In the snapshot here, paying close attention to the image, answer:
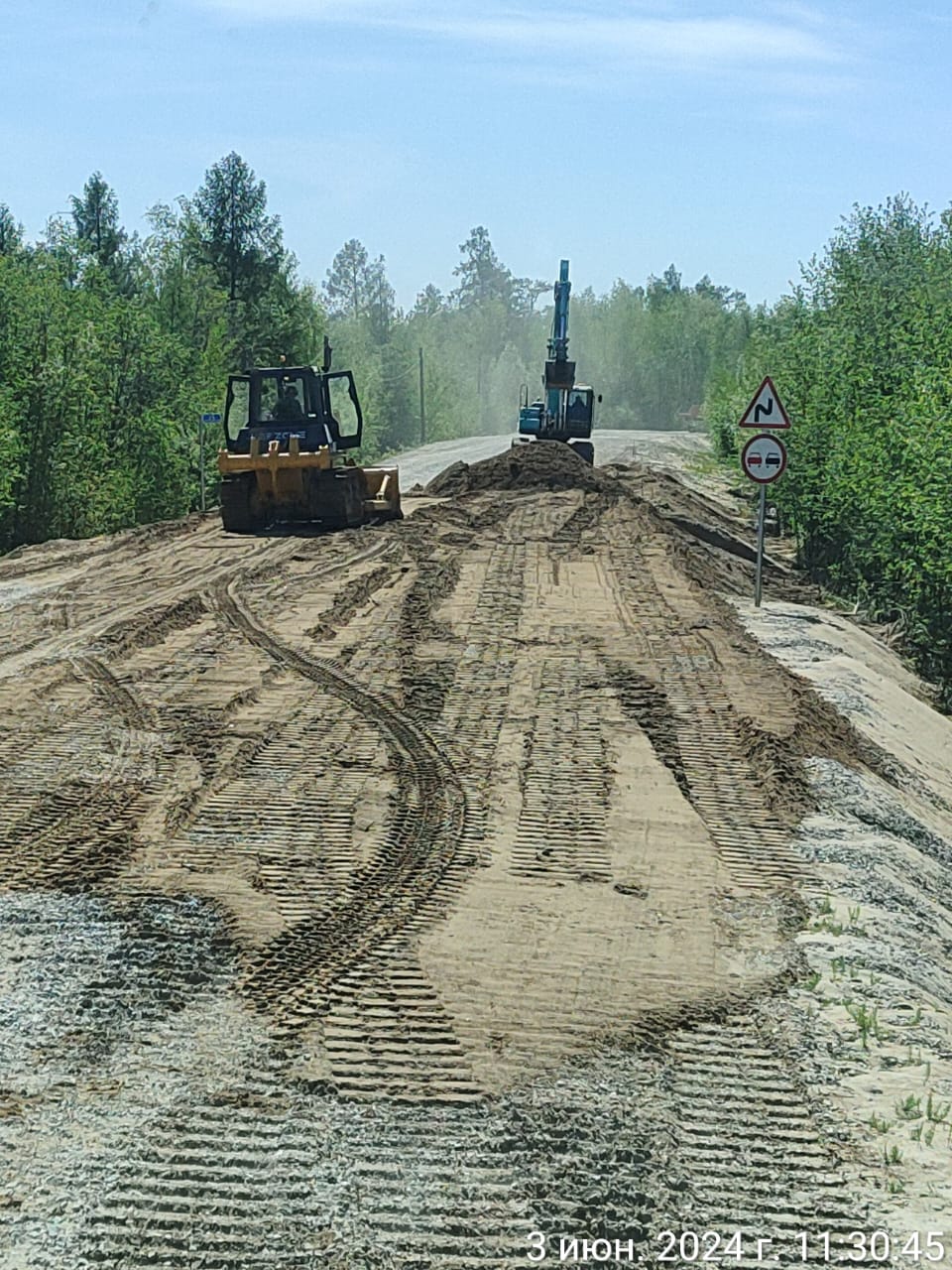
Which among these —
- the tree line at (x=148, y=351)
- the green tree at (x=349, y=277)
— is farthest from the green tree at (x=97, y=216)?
the green tree at (x=349, y=277)

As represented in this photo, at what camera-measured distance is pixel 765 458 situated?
16719mm

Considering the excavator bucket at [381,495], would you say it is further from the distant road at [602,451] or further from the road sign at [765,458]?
the distant road at [602,451]

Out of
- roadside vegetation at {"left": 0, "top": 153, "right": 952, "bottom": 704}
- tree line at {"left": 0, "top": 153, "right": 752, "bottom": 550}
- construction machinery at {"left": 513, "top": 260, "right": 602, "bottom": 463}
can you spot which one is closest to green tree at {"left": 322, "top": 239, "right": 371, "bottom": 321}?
tree line at {"left": 0, "top": 153, "right": 752, "bottom": 550}

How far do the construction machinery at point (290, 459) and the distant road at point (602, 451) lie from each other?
64.1 ft

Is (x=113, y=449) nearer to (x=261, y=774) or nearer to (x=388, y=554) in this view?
(x=388, y=554)

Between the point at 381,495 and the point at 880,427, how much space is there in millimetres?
8689

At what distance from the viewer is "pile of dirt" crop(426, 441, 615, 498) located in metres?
31.3

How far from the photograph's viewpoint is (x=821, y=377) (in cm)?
2988

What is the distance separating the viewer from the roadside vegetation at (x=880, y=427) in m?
19.8

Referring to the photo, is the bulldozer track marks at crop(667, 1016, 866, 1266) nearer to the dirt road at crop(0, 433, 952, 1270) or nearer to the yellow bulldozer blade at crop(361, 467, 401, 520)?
the dirt road at crop(0, 433, 952, 1270)

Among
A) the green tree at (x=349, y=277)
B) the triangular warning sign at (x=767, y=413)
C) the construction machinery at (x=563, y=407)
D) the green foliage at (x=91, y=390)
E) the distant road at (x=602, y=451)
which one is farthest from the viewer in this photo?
the green tree at (x=349, y=277)

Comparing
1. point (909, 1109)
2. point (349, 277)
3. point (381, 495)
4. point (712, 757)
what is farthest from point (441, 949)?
point (349, 277)

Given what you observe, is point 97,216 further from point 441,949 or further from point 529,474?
point 441,949

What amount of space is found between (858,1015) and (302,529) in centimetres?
1986
